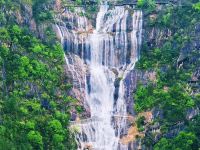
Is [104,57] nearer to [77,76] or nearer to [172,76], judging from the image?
[77,76]

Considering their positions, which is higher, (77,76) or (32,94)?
(77,76)

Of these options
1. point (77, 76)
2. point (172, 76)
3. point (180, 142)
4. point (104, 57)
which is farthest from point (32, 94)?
point (180, 142)

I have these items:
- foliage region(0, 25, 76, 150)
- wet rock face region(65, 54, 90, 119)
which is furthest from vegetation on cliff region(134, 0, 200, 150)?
foliage region(0, 25, 76, 150)

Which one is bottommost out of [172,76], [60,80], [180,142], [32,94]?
[180,142]

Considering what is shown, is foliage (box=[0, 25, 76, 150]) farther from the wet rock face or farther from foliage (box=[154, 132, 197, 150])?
foliage (box=[154, 132, 197, 150])

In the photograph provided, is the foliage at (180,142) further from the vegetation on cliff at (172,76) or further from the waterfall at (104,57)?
the waterfall at (104,57)

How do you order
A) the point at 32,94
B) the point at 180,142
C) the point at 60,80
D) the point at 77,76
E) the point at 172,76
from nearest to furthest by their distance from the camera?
the point at 180,142 → the point at 32,94 → the point at 60,80 → the point at 172,76 → the point at 77,76

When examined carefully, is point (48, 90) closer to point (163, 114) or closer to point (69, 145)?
point (69, 145)
